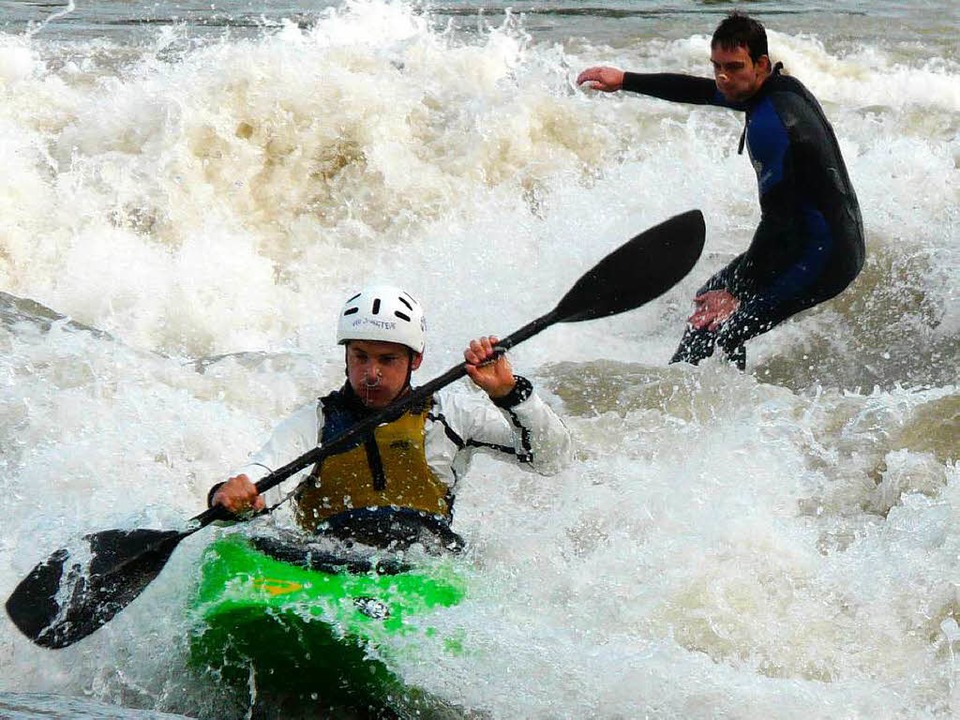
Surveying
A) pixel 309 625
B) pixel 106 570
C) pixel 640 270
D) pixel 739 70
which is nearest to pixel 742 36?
pixel 739 70

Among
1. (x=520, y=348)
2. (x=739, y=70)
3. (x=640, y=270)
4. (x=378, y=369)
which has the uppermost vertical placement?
(x=739, y=70)

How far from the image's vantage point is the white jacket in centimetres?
388

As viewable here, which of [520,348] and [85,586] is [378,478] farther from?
[520,348]

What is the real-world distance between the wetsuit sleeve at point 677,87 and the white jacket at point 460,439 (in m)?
2.27

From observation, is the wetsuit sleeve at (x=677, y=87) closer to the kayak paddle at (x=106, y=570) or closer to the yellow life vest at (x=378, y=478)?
the kayak paddle at (x=106, y=570)

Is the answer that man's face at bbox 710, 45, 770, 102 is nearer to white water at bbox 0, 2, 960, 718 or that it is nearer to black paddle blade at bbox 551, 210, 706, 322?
black paddle blade at bbox 551, 210, 706, 322

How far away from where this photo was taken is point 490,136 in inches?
363

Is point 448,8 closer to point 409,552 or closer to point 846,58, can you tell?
point 846,58

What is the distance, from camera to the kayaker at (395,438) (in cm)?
381

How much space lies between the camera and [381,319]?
3.82m

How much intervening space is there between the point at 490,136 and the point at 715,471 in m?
4.62

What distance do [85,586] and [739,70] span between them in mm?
3187

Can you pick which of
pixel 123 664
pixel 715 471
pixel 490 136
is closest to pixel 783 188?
pixel 715 471

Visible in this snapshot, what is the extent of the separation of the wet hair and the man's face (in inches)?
0.6
